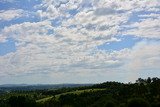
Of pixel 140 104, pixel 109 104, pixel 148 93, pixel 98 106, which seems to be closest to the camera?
pixel 140 104

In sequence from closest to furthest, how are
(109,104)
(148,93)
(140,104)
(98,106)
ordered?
(140,104), (109,104), (98,106), (148,93)

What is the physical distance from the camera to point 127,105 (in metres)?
146

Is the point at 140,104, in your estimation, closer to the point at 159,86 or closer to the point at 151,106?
the point at 151,106

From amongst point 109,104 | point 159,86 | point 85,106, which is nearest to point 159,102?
point 109,104

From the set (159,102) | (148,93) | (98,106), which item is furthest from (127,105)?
(148,93)

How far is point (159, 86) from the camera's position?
193 meters

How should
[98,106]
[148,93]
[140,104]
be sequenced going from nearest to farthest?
[140,104] < [98,106] < [148,93]

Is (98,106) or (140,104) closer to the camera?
(140,104)

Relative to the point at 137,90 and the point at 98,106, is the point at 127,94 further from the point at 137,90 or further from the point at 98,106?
the point at 98,106

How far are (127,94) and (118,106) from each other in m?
52.1

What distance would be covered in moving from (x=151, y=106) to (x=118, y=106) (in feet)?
46.2

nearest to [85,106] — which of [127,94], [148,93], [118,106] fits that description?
[127,94]

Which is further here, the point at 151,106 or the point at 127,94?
the point at 127,94

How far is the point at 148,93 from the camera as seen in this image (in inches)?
7416
